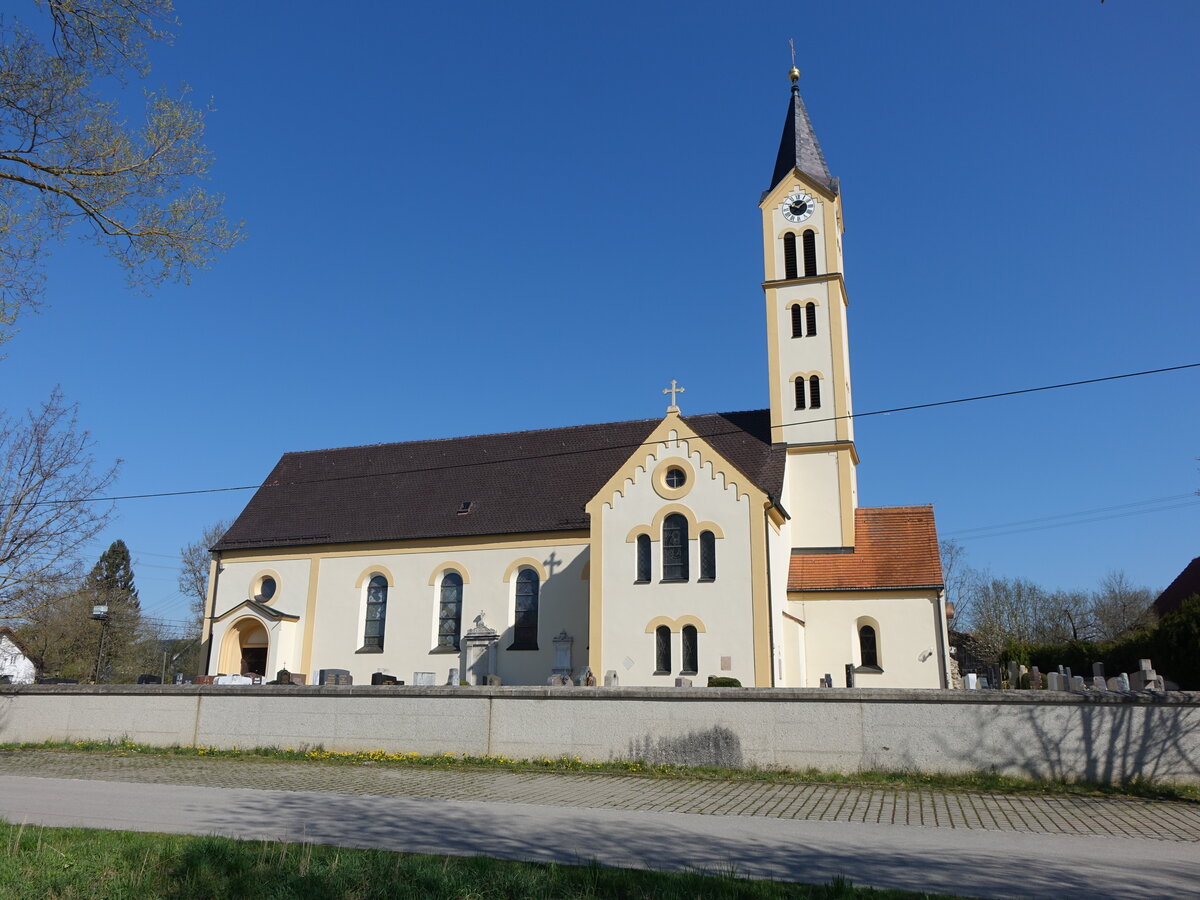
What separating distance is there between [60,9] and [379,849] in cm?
930

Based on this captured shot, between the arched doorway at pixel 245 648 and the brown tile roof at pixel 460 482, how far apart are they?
3.44 m

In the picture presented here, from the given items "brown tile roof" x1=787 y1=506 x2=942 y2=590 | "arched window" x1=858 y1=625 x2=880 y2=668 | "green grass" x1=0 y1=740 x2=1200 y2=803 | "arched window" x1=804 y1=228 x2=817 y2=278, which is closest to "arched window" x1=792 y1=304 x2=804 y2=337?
"arched window" x1=804 y1=228 x2=817 y2=278

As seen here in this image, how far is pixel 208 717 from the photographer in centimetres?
2061

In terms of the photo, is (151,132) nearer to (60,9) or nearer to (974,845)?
(60,9)

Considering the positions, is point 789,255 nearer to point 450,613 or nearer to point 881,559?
point 881,559

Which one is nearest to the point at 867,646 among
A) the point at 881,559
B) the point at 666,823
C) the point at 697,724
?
the point at 881,559

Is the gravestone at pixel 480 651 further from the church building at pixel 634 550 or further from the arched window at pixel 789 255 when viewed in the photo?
the arched window at pixel 789 255

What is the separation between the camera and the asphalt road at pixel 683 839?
8328 millimetres

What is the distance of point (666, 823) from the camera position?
11.2 meters

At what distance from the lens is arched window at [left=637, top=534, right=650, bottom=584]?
1074 inches

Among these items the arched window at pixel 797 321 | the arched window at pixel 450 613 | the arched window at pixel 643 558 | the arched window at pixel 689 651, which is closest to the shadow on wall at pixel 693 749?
the arched window at pixel 689 651

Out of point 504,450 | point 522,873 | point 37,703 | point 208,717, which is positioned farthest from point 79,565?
point 522,873

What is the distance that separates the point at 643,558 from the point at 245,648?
17.7 m

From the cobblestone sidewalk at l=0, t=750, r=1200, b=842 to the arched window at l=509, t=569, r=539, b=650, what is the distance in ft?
44.5
